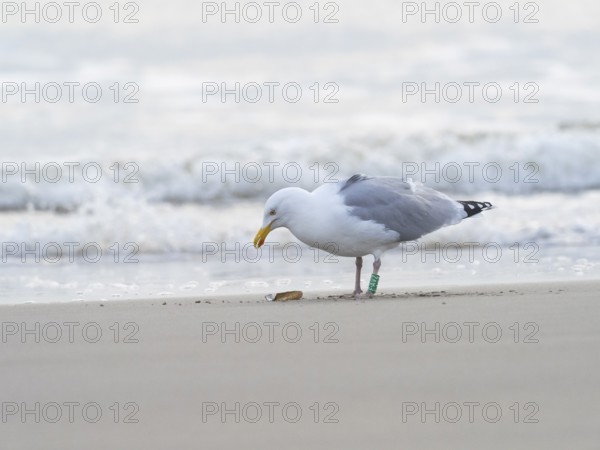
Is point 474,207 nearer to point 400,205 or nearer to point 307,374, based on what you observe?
point 400,205

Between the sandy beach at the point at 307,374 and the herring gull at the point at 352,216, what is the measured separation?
551mm

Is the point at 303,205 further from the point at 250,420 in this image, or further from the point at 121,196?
the point at 121,196

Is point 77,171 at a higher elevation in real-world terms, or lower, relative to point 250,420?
lower

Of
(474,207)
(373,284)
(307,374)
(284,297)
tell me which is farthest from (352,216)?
(307,374)

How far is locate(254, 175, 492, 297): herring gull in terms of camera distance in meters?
6.47

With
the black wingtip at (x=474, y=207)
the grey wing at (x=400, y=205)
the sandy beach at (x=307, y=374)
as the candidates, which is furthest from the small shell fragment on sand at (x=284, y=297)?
the black wingtip at (x=474, y=207)

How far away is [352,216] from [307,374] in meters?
2.48

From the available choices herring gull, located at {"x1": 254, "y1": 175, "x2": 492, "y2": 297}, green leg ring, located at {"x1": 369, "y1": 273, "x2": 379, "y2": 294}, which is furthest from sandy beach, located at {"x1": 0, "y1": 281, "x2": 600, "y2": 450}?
herring gull, located at {"x1": 254, "y1": 175, "x2": 492, "y2": 297}

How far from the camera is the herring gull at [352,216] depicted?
647 cm

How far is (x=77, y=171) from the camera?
13633 mm

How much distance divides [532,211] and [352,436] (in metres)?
8.40

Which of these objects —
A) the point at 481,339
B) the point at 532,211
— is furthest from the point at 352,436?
the point at 532,211

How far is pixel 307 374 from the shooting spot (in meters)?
4.09

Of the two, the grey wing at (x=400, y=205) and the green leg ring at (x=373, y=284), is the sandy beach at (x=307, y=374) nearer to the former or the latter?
the green leg ring at (x=373, y=284)
